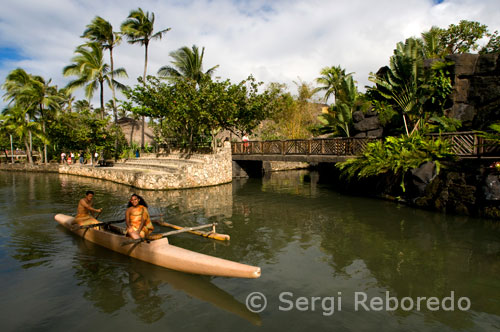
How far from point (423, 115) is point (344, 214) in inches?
432

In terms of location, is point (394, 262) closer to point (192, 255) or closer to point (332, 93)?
point (192, 255)

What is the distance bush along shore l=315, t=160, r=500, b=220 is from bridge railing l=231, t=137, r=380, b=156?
2853 mm

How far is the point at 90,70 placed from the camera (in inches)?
1148

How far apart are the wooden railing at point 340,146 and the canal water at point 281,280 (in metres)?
3.27

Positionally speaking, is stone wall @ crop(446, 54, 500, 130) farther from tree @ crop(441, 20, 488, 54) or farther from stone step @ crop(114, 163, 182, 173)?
stone step @ crop(114, 163, 182, 173)

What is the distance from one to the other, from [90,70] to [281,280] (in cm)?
2987

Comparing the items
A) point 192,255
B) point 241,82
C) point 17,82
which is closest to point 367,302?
point 192,255

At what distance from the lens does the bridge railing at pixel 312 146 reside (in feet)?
55.2

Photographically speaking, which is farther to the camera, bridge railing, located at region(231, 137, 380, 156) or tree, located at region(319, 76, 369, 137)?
tree, located at region(319, 76, 369, 137)

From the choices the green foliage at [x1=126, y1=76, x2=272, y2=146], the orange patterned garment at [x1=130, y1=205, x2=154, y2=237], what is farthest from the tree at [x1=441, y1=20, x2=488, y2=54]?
the orange patterned garment at [x1=130, y1=205, x2=154, y2=237]

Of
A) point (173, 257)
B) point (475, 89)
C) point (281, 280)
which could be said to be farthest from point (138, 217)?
point (475, 89)

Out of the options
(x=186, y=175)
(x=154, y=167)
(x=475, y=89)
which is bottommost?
(x=186, y=175)

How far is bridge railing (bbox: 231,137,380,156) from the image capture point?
55.2 feet

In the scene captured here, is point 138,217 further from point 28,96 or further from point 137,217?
point 28,96
